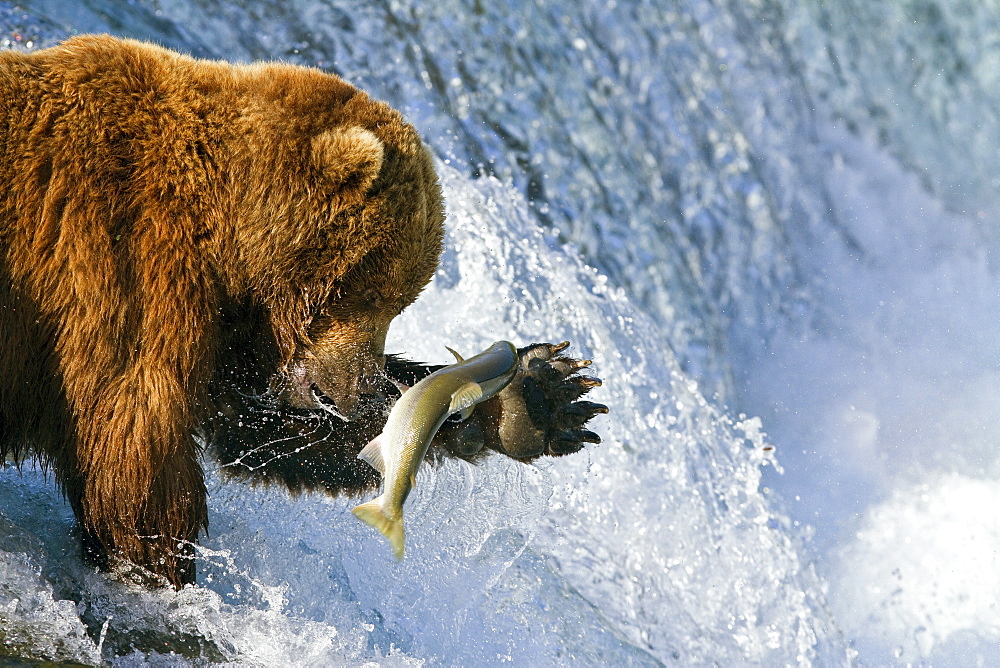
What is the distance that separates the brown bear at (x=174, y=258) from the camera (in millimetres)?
2686

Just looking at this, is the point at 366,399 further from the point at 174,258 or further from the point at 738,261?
the point at 738,261

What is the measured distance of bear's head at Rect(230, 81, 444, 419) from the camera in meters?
2.83

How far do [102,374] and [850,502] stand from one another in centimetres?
446

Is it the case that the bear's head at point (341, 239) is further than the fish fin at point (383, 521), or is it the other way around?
the bear's head at point (341, 239)

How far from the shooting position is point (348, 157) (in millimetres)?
2783

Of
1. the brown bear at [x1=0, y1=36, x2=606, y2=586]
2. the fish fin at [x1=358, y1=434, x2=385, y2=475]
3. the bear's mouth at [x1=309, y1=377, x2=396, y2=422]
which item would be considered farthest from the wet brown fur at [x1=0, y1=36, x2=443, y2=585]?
the fish fin at [x1=358, y1=434, x2=385, y2=475]

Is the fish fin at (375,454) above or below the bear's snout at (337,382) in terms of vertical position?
above

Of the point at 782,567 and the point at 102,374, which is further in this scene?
the point at 782,567

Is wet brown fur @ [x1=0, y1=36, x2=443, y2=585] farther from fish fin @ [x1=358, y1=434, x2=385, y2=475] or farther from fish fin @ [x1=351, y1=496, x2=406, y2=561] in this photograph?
fish fin @ [x1=351, y1=496, x2=406, y2=561]

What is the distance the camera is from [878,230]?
6.16 metres

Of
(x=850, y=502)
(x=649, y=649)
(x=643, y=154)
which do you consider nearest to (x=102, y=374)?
(x=649, y=649)

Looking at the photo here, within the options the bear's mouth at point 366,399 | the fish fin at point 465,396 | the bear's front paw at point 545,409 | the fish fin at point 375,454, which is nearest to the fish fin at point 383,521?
the fish fin at point 375,454

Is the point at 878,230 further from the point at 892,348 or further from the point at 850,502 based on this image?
the point at 850,502

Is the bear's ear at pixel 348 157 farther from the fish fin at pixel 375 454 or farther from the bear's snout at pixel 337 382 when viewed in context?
the fish fin at pixel 375 454
